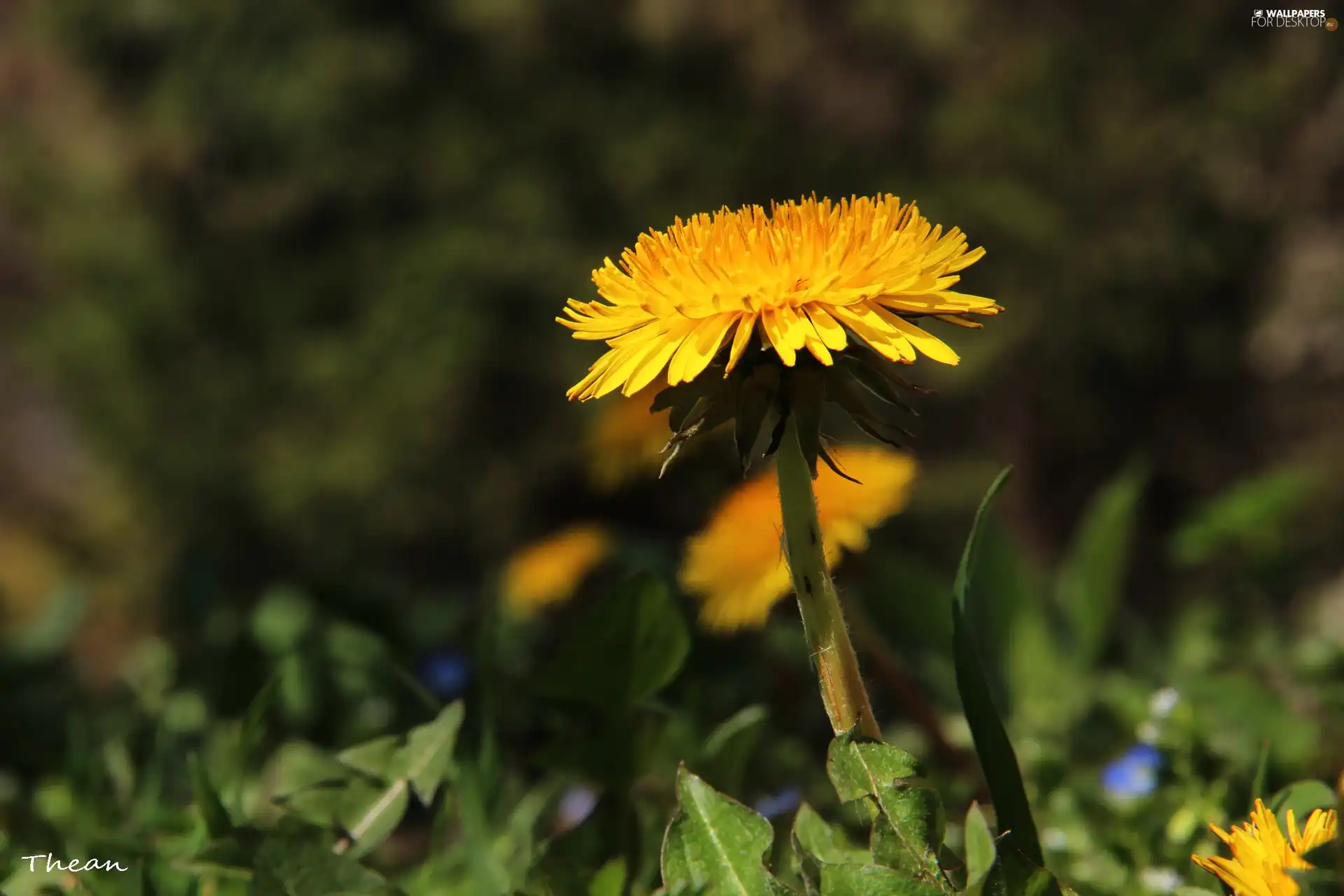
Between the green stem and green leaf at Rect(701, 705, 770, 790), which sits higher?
the green stem

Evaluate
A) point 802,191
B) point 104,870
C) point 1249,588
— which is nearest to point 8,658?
point 104,870

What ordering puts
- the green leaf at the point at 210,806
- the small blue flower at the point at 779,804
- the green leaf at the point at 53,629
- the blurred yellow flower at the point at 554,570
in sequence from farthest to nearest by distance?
the blurred yellow flower at the point at 554,570 < the green leaf at the point at 53,629 < the small blue flower at the point at 779,804 < the green leaf at the point at 210,806

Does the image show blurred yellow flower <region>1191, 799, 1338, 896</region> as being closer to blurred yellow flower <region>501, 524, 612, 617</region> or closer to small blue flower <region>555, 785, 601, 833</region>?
small blue flower <region>555, 785, 601, 833</region>

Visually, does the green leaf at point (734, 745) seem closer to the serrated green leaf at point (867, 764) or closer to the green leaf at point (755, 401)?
the serrated green leaf at point (867, 764)

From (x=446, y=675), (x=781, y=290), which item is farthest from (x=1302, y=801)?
(x=446, y=675)

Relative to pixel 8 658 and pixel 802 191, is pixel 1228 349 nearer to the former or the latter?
pixel 802 191

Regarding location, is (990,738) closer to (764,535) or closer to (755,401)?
(755,401)

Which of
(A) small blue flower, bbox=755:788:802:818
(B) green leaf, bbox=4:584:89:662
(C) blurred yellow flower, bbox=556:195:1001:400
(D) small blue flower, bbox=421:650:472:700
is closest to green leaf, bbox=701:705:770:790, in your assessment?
(A) small blue flower, bbox=755:788:802:818

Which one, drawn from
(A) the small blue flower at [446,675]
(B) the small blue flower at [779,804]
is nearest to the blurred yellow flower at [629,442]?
(A) the small blue flower at [446,675]
